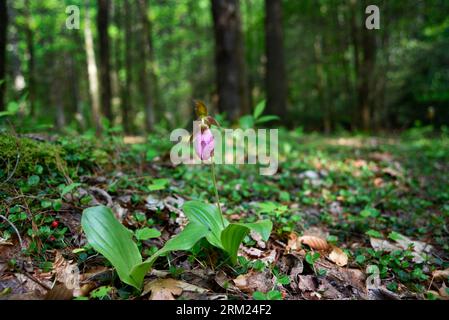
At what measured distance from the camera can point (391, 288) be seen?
6.18 ft

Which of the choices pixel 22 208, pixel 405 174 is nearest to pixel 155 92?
pixel 405 174

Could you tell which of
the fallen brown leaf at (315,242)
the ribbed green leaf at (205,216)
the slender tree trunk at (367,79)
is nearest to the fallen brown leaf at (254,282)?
the ribbed green leaf at (205,216)

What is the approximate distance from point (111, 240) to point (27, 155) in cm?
122

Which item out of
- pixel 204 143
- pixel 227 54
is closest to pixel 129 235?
pixel 204 143

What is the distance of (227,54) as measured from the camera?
19.4 ft

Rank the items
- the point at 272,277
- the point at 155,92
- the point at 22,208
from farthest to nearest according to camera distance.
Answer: the point at 155,92
the point at 22,208
the point at 272,277

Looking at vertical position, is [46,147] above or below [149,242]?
above

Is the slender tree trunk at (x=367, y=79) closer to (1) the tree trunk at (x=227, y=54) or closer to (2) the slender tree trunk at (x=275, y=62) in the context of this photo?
(2) the slender tree trunk at (x=275, y=62)

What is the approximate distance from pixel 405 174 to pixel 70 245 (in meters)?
3.92

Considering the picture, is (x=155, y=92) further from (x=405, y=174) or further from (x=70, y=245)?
(x=70, y=245)

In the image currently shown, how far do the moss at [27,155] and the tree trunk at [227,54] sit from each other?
377cm

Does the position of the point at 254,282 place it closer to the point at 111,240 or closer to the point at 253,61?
the point at 111,240

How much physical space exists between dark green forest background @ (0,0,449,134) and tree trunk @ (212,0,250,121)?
2 centimetres
